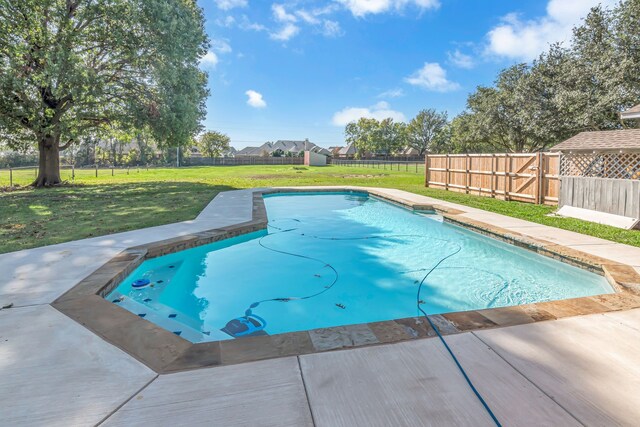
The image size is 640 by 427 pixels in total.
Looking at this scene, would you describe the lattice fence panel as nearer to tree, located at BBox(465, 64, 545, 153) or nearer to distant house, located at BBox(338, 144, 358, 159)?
tree, located at BBox(465, 64, 545, 153)

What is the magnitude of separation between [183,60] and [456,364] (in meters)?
15.6

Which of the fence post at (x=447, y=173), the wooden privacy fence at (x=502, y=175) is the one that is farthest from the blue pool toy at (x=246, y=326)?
the fence post at (x=447, y=173)

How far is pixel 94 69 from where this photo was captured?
13109 mm

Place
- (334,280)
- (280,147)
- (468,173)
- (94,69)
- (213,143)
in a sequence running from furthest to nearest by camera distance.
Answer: (280,147), (213,143), (94,69), (468,173), (334,280)

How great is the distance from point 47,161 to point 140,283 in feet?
47.9

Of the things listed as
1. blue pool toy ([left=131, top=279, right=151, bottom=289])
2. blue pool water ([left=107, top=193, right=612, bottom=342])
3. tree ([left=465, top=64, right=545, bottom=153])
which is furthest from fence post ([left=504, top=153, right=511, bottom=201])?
tree ([left=465, top=64, right=545, bottom=153])

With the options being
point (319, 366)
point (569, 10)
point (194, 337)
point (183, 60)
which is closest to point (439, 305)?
point (319, 366)

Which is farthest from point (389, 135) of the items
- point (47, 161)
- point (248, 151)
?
point (47, 161)

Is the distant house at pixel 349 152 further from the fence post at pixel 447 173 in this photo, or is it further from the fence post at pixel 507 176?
the fence post at pixel 507 176

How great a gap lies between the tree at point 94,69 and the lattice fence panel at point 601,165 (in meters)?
13.2

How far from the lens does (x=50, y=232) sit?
19.5 feet

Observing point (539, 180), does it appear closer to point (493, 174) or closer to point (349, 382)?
point (493, 174)

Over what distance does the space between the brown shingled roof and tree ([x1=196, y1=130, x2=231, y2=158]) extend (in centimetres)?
5496

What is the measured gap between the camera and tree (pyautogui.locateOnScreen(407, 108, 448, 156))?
65106 mm
